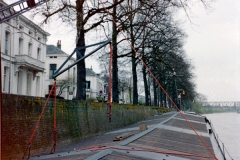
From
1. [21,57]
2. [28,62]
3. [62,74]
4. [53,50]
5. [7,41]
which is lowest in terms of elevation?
[28,62]

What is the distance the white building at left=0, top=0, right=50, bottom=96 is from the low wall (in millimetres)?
13059

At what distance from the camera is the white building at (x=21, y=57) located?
87.7ft

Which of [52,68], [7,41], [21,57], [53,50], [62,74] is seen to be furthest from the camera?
[53,50]

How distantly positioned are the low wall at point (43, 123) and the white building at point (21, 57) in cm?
1306

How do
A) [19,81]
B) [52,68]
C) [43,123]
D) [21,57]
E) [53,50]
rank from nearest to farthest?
1. [43,123]
2. [21,57]
3. [19,81]
4. [52,68]
5. [53,50]

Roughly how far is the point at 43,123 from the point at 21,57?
69.4 feet

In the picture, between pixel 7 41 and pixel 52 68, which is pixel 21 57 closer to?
pixel 7 41

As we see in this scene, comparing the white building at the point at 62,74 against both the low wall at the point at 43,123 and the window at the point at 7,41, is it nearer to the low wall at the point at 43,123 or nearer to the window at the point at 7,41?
the window at the point at 7,41

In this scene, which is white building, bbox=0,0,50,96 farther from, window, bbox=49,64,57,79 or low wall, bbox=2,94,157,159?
low wall, bbox=2,94,157,159

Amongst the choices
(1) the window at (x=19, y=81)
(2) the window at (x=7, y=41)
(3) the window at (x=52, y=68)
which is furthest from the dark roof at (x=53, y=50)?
(2) the window at (x=7, y=41)

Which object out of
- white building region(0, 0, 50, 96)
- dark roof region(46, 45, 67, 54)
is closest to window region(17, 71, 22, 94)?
white building region(0, 0, 50, 96)

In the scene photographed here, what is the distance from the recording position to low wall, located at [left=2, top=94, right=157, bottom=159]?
7676mm

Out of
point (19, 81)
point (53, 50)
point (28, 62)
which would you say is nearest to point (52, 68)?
point (53, 50)

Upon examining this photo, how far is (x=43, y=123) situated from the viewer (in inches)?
378
